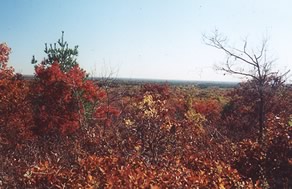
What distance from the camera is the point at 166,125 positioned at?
15.2 meters

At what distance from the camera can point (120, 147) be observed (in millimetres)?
12352

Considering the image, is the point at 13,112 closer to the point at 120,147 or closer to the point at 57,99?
the point at 57,99

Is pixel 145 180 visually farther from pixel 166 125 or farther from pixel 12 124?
pixel 12 124

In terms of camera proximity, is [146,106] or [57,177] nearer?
[57,177]

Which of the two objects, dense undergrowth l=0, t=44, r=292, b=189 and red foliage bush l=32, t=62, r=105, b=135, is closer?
dense undergrowth l=0, t=44, r=292, b=189

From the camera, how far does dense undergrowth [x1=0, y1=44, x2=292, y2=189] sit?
26.5 ft

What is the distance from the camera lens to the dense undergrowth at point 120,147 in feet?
26.5

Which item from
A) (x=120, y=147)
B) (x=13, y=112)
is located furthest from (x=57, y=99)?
(x=120, y=147)

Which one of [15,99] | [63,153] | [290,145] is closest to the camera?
[290,145]

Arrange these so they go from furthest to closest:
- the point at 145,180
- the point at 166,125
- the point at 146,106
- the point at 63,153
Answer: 1. the point at 146,106
2. the point at 166,125
3. the point at 63,153
4. the point at 145,180

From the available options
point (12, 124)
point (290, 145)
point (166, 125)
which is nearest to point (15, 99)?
point (12, 124)

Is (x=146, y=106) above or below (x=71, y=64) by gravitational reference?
below

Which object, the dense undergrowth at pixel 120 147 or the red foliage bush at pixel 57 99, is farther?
the red foliage bush at pixel 57 99

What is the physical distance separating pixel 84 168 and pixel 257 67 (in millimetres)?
11194
